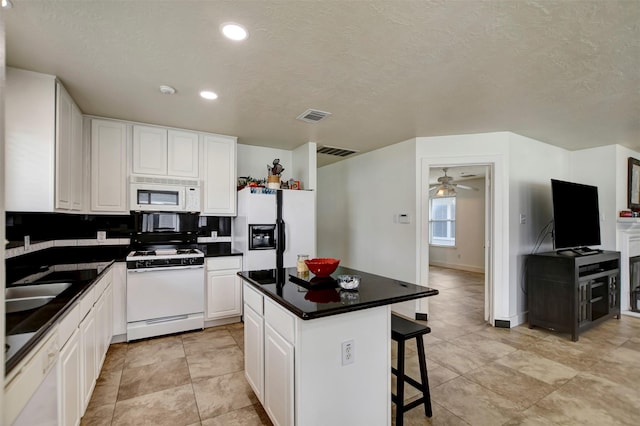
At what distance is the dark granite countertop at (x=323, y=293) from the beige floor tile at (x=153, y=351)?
1.48 metres

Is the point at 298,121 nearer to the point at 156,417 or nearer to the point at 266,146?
the point at 266,146

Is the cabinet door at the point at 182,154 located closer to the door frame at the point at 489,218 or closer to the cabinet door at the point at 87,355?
the cabinet door at the point at 87,355

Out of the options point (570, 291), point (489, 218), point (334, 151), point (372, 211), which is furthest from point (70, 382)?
point (570, 291)

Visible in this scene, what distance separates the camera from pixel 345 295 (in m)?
1.73

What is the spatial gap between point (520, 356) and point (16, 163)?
479 cm

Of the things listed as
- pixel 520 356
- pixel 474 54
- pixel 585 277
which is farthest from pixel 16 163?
pixel 585 277

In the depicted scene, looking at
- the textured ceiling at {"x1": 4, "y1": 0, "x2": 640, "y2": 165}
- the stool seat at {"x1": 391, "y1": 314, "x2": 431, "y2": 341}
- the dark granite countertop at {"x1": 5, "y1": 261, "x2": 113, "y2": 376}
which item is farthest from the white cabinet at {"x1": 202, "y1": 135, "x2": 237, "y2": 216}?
the stool seat at {"x1": 391, "y1": 314, "x2": 431, "y2": 341}

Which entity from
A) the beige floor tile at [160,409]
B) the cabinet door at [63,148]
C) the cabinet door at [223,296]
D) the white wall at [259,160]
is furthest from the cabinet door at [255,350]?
the white wall at [259,160]

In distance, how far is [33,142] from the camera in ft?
7.70

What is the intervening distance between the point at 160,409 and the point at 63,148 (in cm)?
231

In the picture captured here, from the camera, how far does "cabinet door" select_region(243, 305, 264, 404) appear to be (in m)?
2.00

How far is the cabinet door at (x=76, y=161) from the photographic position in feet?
9.27

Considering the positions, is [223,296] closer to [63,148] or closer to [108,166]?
[108,166]

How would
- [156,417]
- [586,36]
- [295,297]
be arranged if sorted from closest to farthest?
[295,297]
[586,36]
[156,417]
